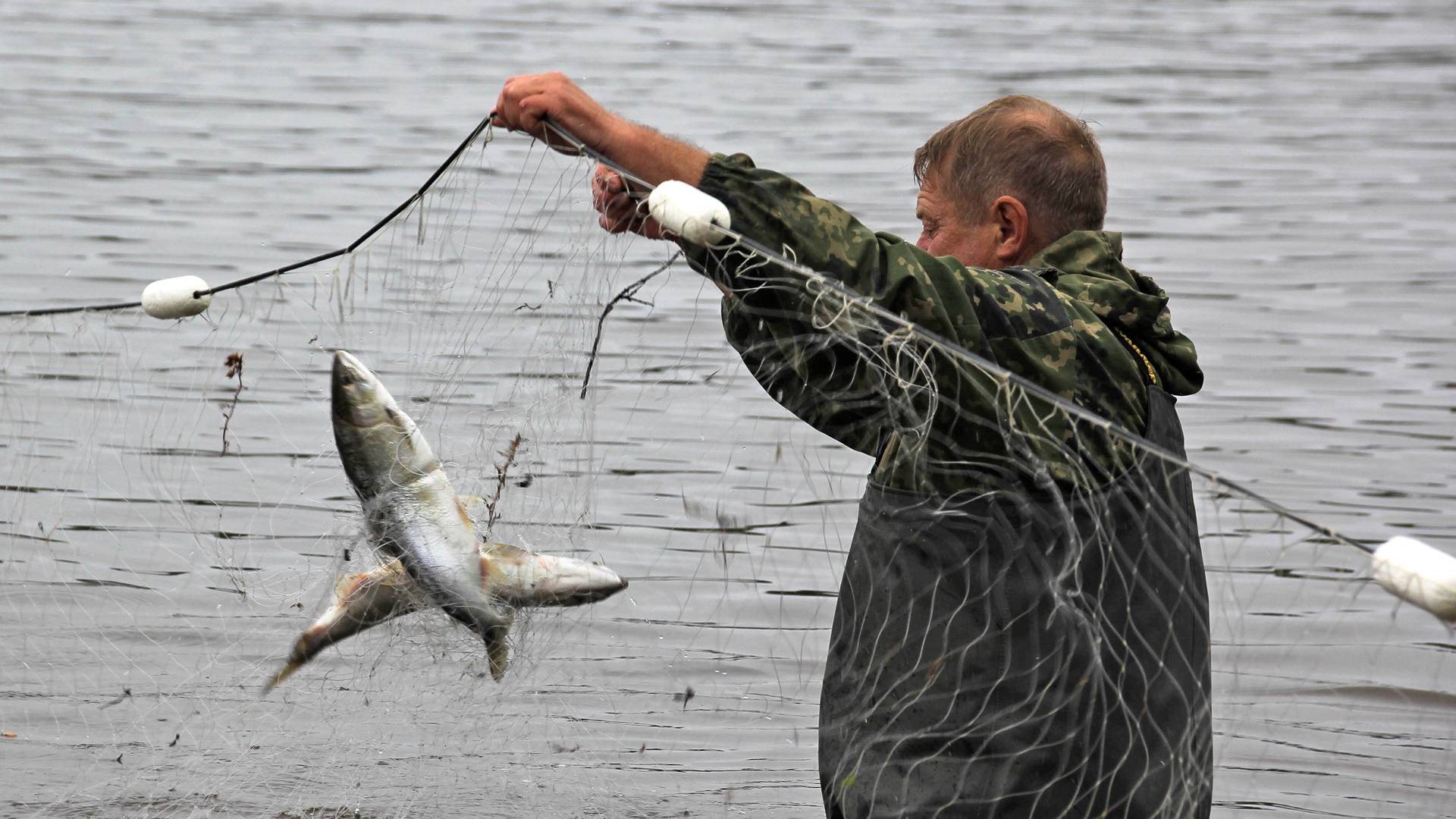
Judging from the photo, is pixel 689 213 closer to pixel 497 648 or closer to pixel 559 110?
pixel 559 110

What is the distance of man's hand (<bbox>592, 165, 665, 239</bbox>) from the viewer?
3.64 m

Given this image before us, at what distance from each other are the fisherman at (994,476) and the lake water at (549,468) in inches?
11.6

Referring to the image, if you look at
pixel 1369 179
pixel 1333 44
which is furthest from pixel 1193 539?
pixel 1333 44

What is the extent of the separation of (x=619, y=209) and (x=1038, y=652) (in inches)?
47.3

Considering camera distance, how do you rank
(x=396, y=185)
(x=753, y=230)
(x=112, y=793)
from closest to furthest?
(x=753, y=230) → (x=112, y=793) → (x=396, y=185)

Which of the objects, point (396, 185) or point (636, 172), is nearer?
point (636, 172)

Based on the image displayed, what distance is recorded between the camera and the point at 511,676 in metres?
4.50

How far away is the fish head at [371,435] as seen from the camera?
3.74m

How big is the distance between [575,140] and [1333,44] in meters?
23.1

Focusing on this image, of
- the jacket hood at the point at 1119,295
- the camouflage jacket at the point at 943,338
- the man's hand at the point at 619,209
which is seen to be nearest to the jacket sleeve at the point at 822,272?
the camouflage jacket at the point at 943,338

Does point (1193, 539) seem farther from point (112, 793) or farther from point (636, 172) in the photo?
point (112, 793)

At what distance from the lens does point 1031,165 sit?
3.79 meters

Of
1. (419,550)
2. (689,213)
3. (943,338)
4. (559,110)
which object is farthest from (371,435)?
(943,338)

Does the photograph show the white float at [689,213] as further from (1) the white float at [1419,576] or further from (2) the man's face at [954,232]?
(1) the white float at [1419,576]
